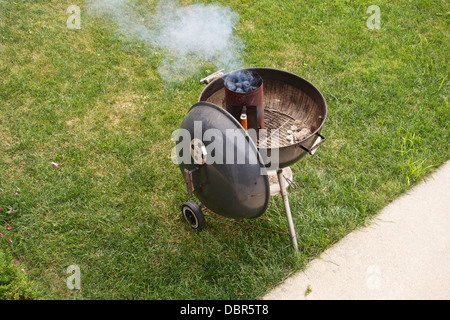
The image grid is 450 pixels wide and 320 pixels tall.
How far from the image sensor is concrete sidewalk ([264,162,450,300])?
9.87ft

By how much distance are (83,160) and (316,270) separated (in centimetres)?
259

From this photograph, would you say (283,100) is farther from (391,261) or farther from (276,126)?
(391,261)

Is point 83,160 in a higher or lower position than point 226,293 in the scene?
higher

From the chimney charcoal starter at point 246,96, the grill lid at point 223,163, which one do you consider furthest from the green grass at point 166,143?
the chimney charcoal starter at point 246,96

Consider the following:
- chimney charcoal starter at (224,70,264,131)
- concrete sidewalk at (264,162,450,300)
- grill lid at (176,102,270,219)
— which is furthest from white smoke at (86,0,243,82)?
concrete sidewalk at (264,162,450,300)

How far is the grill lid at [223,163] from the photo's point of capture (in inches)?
97.7

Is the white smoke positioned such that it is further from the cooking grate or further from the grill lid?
the grill lid

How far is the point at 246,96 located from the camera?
114 inches

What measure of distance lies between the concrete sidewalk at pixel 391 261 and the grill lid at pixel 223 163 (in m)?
0.85

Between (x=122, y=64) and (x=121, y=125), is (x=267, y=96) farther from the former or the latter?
(x=122, y=64)

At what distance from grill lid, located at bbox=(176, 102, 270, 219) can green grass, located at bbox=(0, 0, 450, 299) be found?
79 cm

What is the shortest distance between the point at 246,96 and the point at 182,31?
131 inches
